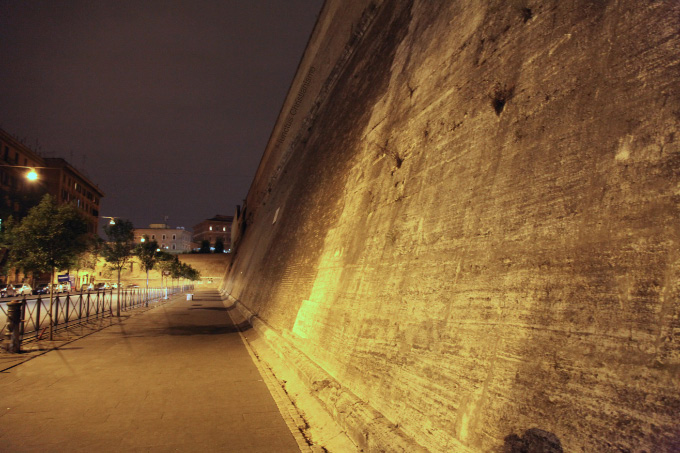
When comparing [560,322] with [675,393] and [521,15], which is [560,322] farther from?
[521,15]

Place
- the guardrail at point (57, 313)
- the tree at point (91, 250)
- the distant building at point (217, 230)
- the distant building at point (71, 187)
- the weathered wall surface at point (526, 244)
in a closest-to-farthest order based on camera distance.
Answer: the weathered wall surface at point (526, 244) < the guardrail at point (57, 313) < the tree at point (91, 250) < the distant building at point (71, 187) < the distant building at point (217, 230)

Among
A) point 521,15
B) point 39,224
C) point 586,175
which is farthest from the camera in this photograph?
point 39,224

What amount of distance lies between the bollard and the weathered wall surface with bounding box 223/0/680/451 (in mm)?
7558

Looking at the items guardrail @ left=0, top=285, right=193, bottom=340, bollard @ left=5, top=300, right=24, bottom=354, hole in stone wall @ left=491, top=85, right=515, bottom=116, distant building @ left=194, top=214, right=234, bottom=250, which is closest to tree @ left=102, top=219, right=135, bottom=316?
guardrail @ left=0, top=285, right=193, bottom=340

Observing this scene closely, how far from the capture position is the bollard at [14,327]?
9.62 meters

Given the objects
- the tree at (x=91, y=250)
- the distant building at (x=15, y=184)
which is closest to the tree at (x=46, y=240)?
the tree at (x=91, y=250)

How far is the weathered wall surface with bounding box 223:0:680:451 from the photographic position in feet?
7.55

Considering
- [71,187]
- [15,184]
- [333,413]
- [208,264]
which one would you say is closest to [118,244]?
[333,413]

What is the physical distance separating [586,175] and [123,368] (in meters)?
8.59

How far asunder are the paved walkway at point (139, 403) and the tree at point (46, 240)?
176 inches

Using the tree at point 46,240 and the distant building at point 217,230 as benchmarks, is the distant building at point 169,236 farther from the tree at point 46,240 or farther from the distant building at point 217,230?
the tree at point 46,240

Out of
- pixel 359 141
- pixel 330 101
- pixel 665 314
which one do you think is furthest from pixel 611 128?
pixel 330 101

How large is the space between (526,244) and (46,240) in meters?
14.6

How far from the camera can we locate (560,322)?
265 cm
